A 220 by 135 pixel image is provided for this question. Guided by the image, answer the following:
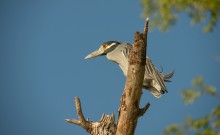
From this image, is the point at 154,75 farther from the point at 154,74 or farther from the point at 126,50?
the point at 126,50

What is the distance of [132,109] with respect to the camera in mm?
→ 6984

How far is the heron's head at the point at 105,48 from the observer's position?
9080mm

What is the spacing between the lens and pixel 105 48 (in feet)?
30.3

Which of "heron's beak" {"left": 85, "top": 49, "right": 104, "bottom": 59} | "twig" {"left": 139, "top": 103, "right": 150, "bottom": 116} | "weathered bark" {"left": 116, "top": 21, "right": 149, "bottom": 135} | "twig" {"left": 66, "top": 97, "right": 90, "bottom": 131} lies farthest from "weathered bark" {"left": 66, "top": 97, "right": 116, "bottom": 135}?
"heron's beak" {"left": 85, "top": 49, "right": 104, "bottom": 59}

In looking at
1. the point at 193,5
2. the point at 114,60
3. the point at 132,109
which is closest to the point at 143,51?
the point at 132,109

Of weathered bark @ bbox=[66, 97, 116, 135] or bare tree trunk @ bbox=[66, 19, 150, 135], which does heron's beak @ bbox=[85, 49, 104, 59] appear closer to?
weathered bark @ bbox=[66, 97, 116, 135]

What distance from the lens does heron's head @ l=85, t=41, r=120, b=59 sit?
9080mm

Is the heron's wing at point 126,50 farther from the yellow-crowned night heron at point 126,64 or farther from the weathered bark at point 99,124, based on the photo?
the weathered bark at point 99,124


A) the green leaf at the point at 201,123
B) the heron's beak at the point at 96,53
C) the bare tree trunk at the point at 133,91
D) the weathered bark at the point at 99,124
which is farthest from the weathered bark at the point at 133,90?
the green leaf at the point at 201,123

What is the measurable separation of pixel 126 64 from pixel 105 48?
0.63 meters

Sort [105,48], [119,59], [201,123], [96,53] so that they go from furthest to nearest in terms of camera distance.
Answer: [201,123]
[96,53]
[105,48]
[119,59]

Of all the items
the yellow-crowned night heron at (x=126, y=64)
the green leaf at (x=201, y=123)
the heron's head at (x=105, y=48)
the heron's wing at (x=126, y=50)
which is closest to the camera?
the yellow-crowned night heron at (x=126, y=64)

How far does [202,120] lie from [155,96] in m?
2.62

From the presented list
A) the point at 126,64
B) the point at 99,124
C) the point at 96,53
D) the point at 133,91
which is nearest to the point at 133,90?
the point at 133,91
